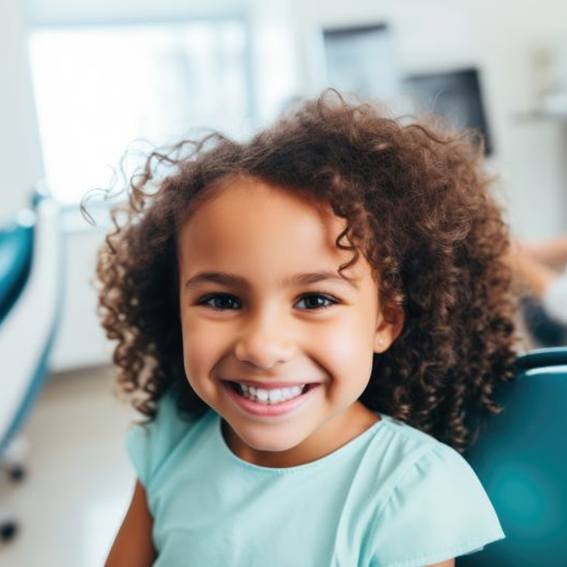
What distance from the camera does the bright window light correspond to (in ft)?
9.61

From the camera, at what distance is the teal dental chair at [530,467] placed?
2.09 feet

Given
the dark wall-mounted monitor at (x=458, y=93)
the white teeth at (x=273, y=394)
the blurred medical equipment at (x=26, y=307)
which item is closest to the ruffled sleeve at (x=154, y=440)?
the white teeth at (x=273, y=394)

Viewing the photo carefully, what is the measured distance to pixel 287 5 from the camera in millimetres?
2822

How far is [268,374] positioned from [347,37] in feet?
8.64

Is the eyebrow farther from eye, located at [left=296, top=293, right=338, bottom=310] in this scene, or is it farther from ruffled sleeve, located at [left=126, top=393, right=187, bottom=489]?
ruffled sleeve, located at [left=126, top=393, right=187, bottom=489]

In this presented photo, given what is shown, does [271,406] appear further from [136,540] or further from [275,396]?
[136,540]

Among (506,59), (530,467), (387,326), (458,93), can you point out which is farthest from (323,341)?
(506,59)

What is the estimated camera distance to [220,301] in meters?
0.67

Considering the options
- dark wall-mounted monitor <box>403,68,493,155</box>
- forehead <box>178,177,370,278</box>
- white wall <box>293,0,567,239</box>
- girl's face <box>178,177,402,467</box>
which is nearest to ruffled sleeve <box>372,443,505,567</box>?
girl's face <box>178,177,402,467</box>

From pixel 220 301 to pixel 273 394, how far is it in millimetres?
108

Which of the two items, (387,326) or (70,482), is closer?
(387,326)

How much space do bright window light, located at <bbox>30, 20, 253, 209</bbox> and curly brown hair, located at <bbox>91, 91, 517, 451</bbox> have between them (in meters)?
2.24

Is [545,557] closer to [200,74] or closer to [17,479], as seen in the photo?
[17,479]

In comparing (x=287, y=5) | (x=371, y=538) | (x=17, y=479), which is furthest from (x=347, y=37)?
(x=371, y=538)
